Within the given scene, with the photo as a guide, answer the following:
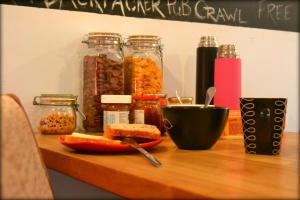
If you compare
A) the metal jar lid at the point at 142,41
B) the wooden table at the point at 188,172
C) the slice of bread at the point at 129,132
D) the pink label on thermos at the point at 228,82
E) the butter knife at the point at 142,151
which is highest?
the metal jar lid at the point at 142,41

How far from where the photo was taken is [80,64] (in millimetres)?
1284

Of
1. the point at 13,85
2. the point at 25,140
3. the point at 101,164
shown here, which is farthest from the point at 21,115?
the point at 13,85

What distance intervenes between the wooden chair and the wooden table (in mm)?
93

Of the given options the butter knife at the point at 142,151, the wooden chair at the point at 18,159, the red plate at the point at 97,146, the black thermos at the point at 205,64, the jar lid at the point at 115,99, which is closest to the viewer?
the wooden chair at the point at 18,159

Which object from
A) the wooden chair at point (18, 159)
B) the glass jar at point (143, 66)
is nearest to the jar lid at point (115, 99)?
the glass jar at point (143, 66)

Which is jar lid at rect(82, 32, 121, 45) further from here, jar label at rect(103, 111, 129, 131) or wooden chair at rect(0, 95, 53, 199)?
wooden chair at rect(0, 95, 53, 199)

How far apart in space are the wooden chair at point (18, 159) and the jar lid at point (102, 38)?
61 cm

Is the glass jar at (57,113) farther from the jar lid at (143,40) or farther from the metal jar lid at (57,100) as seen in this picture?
the jar lid at (143,40)

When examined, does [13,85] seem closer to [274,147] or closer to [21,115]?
[21,115]

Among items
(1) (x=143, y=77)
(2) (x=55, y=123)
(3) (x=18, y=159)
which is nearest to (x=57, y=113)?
(2) (x=55, y=123)

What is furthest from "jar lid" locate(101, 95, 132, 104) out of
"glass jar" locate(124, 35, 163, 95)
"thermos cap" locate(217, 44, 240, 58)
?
"thermos cap" locate(217, 44, 240, 58)

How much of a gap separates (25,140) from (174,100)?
65 cm

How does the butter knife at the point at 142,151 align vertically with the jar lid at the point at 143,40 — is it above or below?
below

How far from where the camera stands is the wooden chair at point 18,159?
19.3 inches
